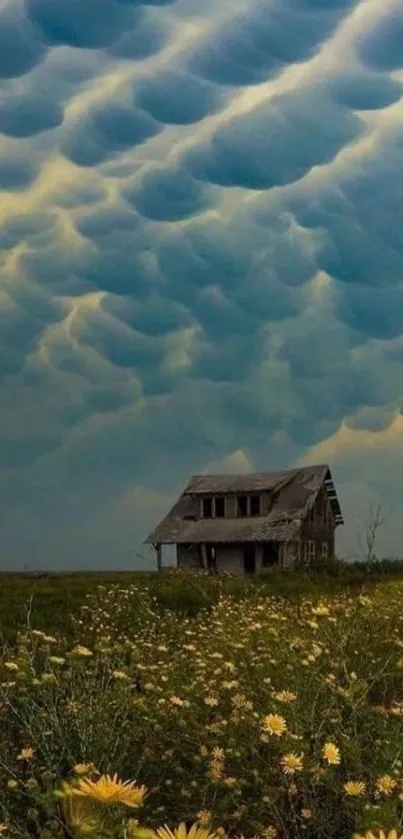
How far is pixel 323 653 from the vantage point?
252 inches

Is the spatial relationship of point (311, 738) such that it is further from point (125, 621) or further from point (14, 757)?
point (125, 621)

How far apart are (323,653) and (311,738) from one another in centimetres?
172

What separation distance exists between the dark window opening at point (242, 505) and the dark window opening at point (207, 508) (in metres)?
1.12

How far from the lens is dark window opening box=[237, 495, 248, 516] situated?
4194 centimetres

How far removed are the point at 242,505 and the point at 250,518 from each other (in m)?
0.88

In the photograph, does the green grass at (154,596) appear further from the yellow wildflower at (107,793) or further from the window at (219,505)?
the yellow wildflower at (107,793)

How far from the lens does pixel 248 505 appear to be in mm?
41938

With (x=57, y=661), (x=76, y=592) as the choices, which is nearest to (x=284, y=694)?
(x=57, y=661)

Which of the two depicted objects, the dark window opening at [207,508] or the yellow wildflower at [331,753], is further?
the dark window opening at [207,508]

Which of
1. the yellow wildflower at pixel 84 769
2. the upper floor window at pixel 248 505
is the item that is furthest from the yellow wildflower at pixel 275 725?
the upper floor window at pixel 248 505

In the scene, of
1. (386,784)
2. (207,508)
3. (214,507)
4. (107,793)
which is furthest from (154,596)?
(207,508)

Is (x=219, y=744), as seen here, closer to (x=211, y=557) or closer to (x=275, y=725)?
(x=275, y=725)

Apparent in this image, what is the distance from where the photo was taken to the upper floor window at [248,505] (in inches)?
1646

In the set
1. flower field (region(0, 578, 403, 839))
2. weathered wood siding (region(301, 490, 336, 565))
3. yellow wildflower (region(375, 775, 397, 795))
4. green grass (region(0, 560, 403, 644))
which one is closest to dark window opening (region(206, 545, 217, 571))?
weathered wood siding (region(301, 490, 336, 565))
